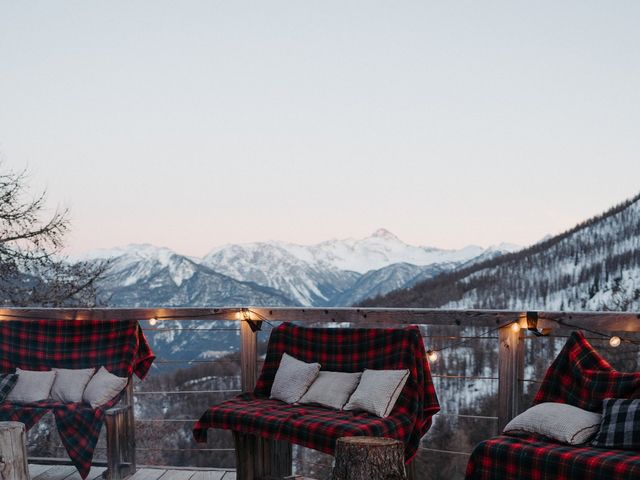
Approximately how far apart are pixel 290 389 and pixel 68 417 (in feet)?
3.77

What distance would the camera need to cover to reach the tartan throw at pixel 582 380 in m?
2.74

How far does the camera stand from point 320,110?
1023 cm

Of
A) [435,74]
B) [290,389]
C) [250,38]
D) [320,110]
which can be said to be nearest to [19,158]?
[250,38]

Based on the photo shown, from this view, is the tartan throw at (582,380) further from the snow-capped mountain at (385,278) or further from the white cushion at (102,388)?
the snow-capped mountain at (385,278)

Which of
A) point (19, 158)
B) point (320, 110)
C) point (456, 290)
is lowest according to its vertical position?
point (456, 290)

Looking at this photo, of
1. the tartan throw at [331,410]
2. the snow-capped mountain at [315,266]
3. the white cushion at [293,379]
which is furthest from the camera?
the snow-capped mountain at [315,266]

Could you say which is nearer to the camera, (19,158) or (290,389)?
(290,389)

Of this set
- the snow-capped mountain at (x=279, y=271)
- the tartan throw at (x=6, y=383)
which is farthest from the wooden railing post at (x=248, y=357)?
the snow-capped mountain at (x=279, y=271)

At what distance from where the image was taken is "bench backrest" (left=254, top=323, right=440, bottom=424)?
3.14 metres

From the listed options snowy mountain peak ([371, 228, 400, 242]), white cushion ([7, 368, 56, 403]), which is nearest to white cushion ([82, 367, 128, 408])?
white cushion ([7, 368, 56, 403])

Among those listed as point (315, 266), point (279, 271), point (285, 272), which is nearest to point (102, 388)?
point (279, 271)

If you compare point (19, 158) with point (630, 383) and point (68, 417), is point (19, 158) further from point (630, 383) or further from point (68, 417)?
point (630, 383)

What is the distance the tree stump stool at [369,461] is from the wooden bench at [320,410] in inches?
34.6

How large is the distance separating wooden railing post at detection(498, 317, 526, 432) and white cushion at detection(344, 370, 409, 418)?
47 centimetres
